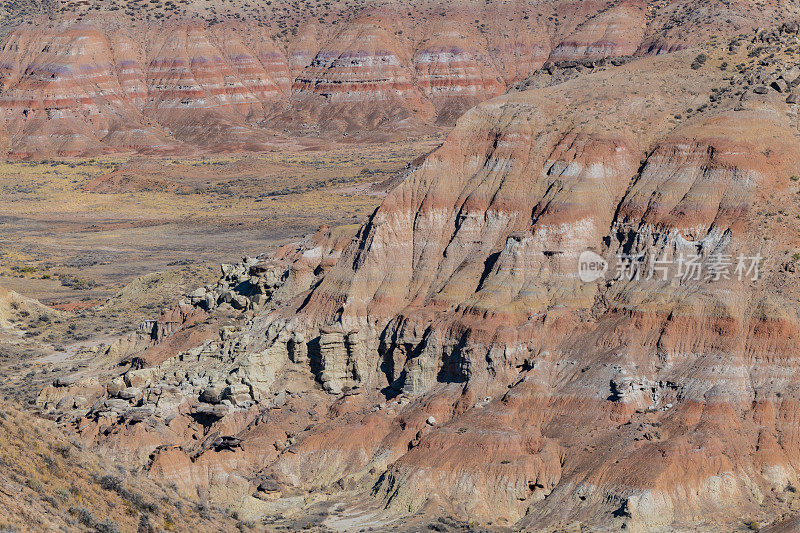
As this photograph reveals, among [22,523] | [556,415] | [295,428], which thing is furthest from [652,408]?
[22,523]

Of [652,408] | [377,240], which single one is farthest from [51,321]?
[652,408]

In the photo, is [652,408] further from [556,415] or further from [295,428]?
[295,428]

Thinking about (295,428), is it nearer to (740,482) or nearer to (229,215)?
(740,482)

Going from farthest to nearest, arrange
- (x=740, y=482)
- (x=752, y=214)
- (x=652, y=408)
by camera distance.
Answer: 1. (x=752, y=214)
2. (x=652, y=408)
3. (x=740, y=482)

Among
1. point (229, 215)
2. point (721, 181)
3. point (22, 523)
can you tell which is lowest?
point (229, 215)

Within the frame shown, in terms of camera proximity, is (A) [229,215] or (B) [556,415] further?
(A) [229,215]

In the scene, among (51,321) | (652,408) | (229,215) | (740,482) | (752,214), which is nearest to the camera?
(740,482)

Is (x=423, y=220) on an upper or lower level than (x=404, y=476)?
upper
